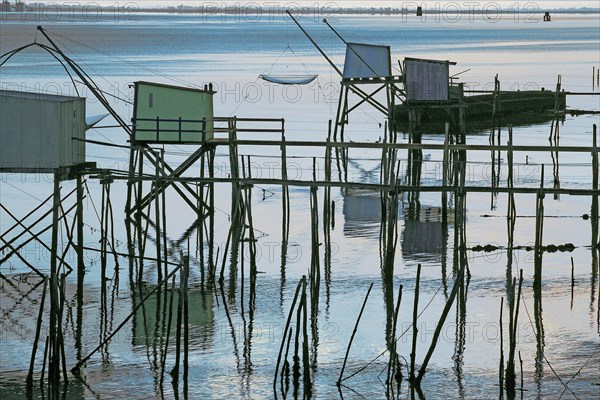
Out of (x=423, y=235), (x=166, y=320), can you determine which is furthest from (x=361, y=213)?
(x=166, y=320)

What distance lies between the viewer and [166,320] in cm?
1788

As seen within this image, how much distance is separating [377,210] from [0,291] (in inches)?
395

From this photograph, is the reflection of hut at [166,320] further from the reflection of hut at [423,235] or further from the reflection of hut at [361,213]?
the reflection of hut at [361,213]

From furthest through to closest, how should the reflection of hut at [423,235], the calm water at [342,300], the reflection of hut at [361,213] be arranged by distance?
1. the reflection of hut at [361,213]
2. the reflection of hut at [423,235]
3. the calm water at [342,300]

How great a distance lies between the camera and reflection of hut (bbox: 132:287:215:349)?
56.6 feet

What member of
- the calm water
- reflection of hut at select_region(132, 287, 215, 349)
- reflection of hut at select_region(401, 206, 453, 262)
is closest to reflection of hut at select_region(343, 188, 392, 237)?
the calm water

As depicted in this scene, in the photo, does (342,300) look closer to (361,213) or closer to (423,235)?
(423,235)

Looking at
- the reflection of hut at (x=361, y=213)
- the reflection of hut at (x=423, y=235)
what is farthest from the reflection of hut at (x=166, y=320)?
the reflection of hut at (x=361, y=213)

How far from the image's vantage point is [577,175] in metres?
31.8

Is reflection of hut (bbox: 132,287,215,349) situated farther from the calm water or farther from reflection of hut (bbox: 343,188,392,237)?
reflection of hut (bbox: 343,188,392,237)

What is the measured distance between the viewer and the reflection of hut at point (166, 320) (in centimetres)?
1727

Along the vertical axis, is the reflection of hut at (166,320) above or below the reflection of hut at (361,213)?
below

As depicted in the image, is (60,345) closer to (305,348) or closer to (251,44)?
(305,348)

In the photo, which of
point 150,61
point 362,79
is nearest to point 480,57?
point 150,61
